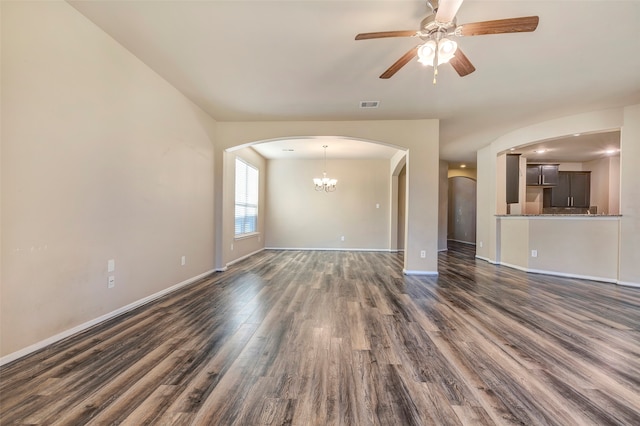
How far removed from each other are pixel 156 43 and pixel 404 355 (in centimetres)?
355

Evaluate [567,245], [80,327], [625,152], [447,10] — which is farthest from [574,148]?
[80,327]

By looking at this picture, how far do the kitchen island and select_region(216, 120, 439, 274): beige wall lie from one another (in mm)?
1969

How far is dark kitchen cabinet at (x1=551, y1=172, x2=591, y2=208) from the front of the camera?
7.52 m

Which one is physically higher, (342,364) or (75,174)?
(75,174)

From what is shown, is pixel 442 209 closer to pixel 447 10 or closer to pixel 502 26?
pixel 502 26

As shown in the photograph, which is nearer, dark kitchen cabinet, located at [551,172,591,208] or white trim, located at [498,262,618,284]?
white trim, located at [498,262,618,284]

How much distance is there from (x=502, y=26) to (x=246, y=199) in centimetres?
569

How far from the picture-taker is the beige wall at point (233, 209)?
5031 millimetres

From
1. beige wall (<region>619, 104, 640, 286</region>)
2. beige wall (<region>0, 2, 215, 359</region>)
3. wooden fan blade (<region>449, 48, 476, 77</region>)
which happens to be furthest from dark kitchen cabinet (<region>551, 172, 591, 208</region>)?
beige wall (<region>0, 2, 215, 359</region>)

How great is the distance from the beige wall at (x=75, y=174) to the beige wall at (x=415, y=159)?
240cm

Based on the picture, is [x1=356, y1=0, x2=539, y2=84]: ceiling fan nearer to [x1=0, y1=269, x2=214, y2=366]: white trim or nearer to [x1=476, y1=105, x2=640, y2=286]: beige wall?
[x1=0, y1=269, x2=214, y2=366]: white trim

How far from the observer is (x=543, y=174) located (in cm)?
730

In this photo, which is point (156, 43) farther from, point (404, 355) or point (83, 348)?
point (404, 355)

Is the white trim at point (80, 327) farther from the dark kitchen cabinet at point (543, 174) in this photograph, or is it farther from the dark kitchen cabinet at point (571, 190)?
the dark kitchen cabinet at point (571, 190)
